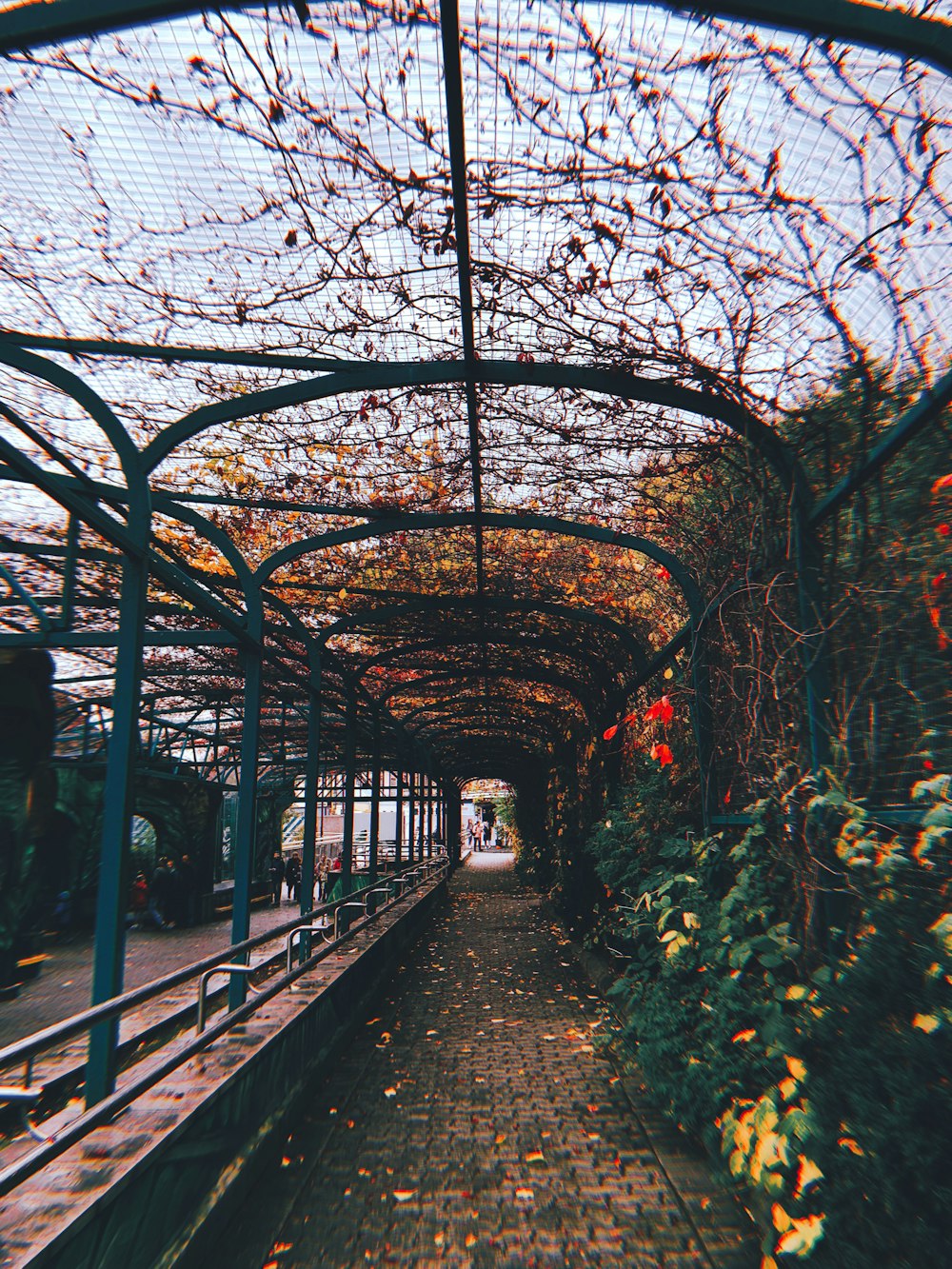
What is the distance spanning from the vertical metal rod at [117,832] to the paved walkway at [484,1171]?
0.94 meters

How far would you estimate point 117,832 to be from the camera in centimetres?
368

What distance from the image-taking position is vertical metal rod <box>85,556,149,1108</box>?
3.38 meters

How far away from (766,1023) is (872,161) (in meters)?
3.33

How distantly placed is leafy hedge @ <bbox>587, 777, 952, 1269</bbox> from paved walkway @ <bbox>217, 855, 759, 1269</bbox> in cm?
39

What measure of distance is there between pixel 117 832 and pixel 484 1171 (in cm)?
254

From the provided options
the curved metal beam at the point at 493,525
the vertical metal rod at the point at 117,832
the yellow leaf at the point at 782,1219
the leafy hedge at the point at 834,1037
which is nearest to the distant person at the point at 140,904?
the curved metal beam at the point at 493,525

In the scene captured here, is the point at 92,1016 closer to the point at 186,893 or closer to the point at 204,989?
the point at 204,989

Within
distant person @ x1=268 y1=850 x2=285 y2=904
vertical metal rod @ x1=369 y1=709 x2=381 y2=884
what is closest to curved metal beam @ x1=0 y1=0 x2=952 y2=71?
vertical metal rod @ x1=369 y1=709 x2=381 y2=884

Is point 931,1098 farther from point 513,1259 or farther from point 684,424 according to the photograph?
point 684,424

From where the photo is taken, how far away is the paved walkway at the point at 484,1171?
10.8 ft

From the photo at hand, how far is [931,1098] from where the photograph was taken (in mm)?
2328

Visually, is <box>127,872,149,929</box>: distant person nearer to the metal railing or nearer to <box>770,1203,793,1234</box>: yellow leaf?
the metal railing

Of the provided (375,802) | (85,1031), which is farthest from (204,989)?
(375,802)

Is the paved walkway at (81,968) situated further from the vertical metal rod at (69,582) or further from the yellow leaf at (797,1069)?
the yellow leaf at (797,1069)
